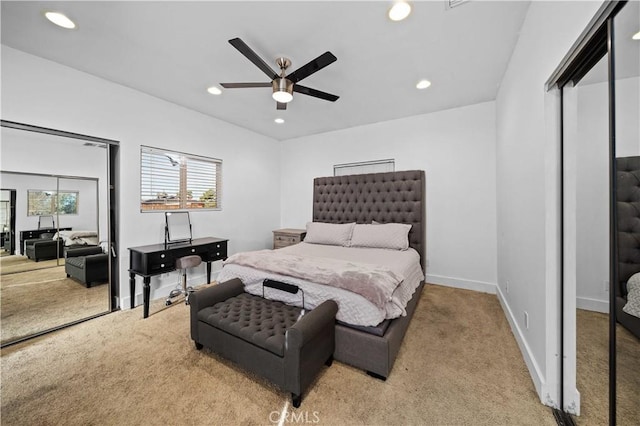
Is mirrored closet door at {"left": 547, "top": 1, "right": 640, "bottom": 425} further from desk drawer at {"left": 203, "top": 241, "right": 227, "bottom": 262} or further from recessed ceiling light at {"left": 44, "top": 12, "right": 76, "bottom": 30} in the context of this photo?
desk drawer at {"left": 203, "top": 241, "right": 227, "bottom": 262}

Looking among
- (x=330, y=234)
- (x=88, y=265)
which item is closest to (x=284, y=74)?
(x=330, y=234)

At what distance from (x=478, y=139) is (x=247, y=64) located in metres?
3.28

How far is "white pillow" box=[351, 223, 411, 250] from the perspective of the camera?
340 cm

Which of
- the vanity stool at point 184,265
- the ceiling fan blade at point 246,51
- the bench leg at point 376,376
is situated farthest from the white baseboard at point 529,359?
the vanity stool at point 184,265

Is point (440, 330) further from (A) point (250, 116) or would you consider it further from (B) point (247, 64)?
(A) point (250, 116)

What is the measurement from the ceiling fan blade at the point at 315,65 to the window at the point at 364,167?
97.3 inches

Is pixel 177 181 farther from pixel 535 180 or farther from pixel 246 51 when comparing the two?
pixel 535 180

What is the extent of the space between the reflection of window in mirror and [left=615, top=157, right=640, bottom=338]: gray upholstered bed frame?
13.6ft

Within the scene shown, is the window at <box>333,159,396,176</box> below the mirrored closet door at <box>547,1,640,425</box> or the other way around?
the other way around

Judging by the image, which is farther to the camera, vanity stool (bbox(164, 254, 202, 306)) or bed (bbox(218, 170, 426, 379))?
vanity stool (bbox(164, 254, 202, 306))

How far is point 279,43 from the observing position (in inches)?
85.1

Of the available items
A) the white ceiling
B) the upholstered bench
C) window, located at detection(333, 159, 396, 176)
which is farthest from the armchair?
window, located at detection(333, 159, 396, 176)

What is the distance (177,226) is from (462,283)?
4.37 meters

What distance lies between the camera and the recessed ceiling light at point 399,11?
5.65 feet
